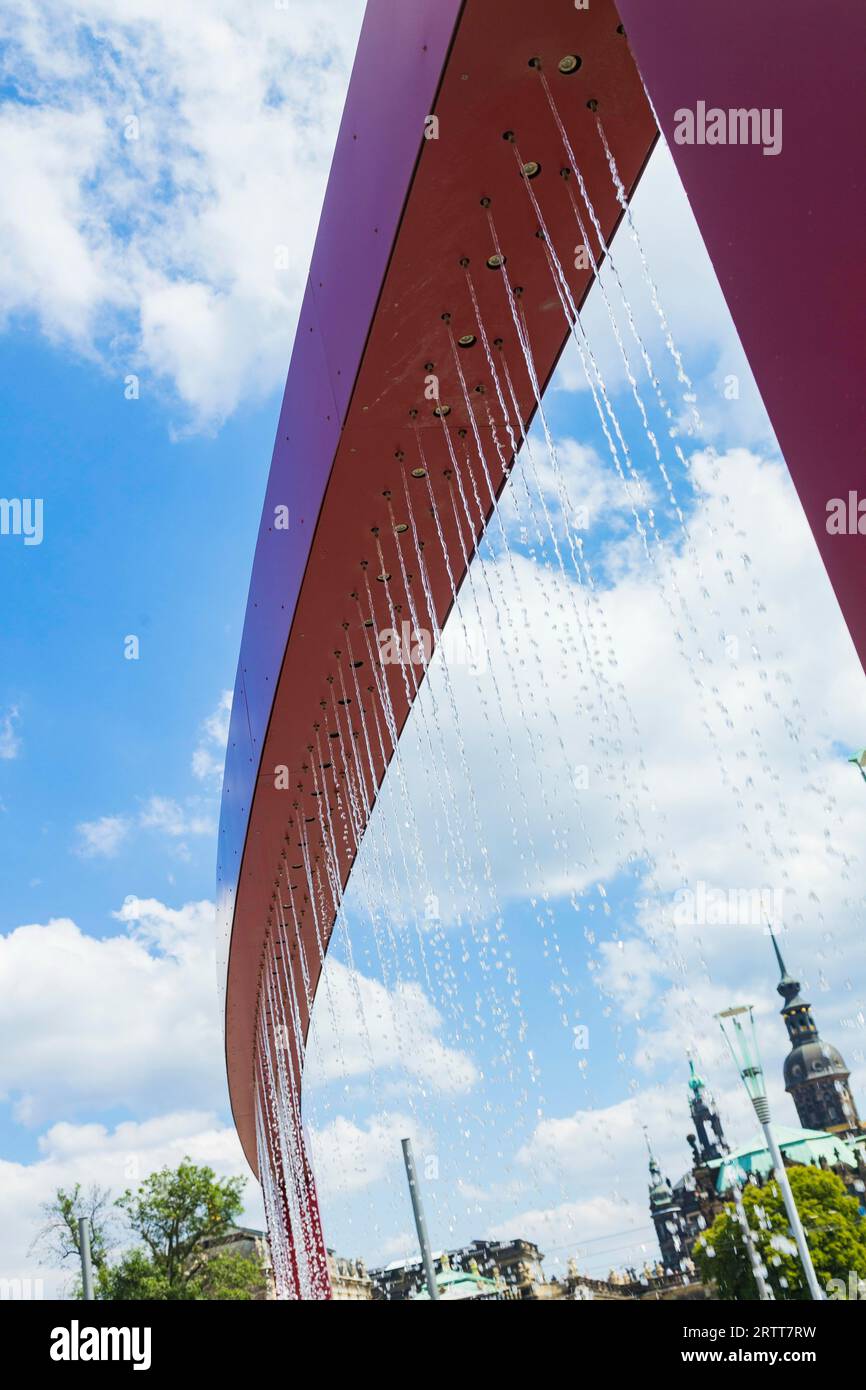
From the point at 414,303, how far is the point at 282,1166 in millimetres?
24899

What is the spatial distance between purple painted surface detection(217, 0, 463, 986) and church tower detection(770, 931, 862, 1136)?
77.9 metres

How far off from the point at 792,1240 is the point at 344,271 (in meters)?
42.0

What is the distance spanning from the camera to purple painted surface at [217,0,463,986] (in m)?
5.09

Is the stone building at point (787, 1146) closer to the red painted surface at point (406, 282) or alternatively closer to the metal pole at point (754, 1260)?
the metal pole at point (754, 1260)

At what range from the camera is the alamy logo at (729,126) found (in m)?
2.66

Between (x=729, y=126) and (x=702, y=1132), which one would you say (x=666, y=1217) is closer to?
(x=702, y=1132)

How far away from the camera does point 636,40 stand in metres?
3.37

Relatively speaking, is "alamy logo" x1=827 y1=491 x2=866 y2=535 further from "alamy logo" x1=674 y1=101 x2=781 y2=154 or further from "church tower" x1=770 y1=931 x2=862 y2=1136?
"church tower" x1=770 y1=931 x2=862 y2=1136

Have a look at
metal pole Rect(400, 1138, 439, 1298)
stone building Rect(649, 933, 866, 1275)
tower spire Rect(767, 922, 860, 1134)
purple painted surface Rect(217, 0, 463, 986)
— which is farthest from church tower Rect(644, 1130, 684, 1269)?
purple painted surface Rect(217, 0, 463, 986)
